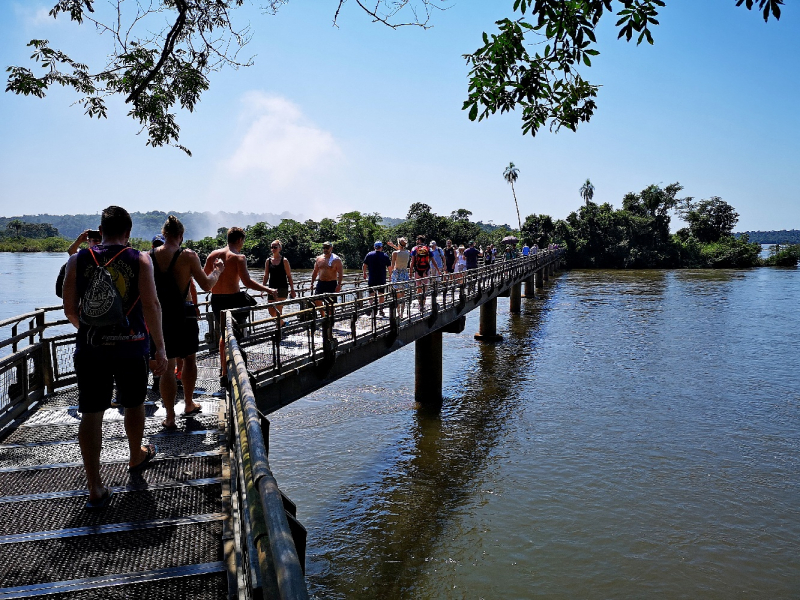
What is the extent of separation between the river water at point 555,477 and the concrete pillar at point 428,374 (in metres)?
0.53

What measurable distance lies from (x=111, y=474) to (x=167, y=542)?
1263 millimetres

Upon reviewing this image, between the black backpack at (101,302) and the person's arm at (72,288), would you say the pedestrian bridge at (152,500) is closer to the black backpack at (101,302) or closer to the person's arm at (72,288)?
the black backpack at (101,302)

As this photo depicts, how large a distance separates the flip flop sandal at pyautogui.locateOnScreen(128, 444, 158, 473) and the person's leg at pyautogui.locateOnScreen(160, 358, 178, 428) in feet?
1.69

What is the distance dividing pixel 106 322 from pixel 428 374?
13033 millimetres

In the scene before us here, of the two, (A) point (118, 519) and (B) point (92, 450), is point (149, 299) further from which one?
(A) point (118, 519)

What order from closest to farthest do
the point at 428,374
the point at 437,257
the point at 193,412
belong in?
the point at 193,412 < the point at 428,374 < the point at 437,257

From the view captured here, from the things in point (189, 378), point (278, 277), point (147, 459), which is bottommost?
point (147, 459)

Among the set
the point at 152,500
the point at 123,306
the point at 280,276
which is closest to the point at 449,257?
the point at 280,276

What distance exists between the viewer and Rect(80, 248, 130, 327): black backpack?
3.96m

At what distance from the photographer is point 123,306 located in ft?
13.4

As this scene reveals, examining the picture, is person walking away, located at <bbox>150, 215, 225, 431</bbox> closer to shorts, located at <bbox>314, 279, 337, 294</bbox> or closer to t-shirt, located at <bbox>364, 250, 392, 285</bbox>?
shorts, located at <bbox>314, 279, 337, 294</bbox>

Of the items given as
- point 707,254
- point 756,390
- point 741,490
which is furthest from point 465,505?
point 707,254

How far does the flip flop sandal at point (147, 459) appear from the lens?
14.9ft

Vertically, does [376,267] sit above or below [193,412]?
above
